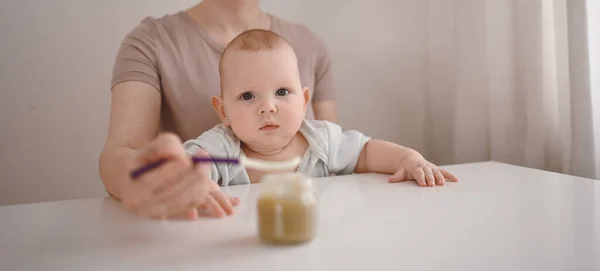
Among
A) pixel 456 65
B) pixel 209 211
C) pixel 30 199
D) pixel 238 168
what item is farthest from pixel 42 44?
pixel 456 65

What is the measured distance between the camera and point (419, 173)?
2.84ft

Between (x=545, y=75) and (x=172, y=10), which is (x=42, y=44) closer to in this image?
(x=172, y=10)

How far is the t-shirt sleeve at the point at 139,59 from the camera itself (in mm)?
998

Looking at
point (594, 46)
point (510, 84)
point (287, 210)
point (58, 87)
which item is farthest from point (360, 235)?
point (58, 87)

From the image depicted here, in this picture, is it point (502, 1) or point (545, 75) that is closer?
point (545, 75)

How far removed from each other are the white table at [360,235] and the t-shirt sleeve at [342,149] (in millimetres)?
210

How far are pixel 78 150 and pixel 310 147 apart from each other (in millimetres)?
815

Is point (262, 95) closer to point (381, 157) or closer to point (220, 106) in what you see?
point (220, 106)

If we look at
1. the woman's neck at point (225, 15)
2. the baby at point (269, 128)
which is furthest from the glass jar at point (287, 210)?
the woman's neck at point (225, 15)

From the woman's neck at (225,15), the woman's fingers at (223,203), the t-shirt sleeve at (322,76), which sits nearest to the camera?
the woman's fingers at (223,203)

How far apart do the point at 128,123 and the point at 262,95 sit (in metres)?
0.28

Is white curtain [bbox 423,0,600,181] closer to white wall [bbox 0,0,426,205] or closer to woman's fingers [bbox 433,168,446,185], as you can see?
woman's fingers [bbox 433,168,446,185]

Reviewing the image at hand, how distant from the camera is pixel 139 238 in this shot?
1.87 feet

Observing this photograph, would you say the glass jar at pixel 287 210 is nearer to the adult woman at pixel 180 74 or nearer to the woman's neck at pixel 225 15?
the adult woman at pixel 180 74
